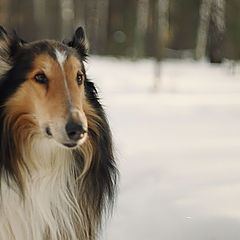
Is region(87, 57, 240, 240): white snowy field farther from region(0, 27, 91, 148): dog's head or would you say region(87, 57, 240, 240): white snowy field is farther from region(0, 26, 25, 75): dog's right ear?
region(0, 26, 25, 75): dog's right ear

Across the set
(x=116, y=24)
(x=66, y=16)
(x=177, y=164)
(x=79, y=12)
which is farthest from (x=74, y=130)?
(x=116, y=24)

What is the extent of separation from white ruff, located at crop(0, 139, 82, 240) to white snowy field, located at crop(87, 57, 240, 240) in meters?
0.54

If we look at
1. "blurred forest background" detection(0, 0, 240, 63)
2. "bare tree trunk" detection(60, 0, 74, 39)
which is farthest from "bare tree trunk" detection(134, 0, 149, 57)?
"bare tree trunk" detection(60, 0, 74, 39)

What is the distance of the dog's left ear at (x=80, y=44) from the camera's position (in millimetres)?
2987

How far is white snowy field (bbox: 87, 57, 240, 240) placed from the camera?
3293mm

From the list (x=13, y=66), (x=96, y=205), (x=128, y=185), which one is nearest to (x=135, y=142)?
(x=128, y=185)

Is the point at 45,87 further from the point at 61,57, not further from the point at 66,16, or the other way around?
the point at 66,16

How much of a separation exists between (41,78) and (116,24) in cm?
2331

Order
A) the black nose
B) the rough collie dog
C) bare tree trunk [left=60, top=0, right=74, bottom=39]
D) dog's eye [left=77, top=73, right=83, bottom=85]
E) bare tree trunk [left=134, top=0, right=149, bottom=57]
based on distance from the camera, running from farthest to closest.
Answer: bare tree trunk [left=60, top=0, right=74, bottom=39], bare tree trunk [left=134, top=0, right=149, bottom=57], dog's eye [left=77, top=73, right=83, bottom=85], the rough collie dog, the black nose

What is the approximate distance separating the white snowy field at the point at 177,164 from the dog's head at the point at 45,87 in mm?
1086

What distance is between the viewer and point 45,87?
8.47 ft

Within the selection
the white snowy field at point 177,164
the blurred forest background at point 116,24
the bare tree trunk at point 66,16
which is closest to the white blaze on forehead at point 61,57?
the white snowy field at point 177,164

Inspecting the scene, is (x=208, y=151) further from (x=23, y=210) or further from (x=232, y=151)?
(x=23, y=210)

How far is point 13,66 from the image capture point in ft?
8.80
